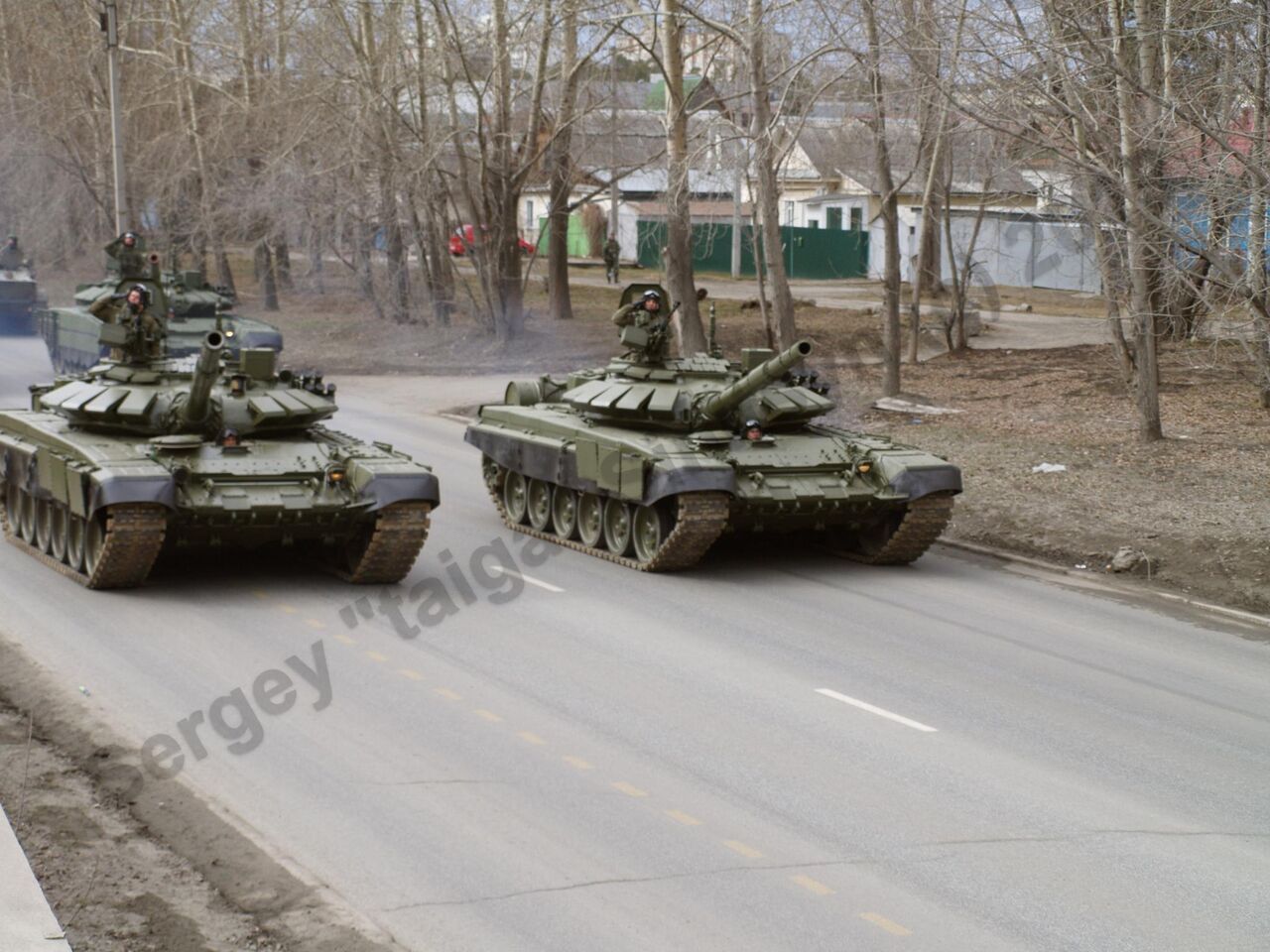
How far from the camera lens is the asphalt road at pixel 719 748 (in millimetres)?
7887

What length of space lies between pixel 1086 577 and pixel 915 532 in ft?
5.60

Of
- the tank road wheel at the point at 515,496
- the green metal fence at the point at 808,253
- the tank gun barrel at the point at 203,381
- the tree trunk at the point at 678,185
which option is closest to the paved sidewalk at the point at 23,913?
the tank gun barrel at the point at 203,381

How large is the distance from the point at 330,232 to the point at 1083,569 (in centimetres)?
2482

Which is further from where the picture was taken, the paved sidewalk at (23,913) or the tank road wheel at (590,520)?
the tank road wheel at (590,520)

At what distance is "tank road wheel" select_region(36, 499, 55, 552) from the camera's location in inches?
608

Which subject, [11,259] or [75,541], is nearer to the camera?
[75,541]

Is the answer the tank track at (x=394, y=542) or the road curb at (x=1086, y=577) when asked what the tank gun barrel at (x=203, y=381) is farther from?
the road curb at (x=1086, y=577)

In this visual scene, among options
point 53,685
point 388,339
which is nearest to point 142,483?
point 53,685

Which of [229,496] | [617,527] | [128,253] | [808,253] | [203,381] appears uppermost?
[808,253]

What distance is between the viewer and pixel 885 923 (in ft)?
25.2

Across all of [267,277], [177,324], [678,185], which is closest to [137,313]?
[678,185]

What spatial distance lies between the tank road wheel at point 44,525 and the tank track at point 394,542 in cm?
288

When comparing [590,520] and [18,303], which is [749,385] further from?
[18,303]

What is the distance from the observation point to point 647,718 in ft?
35.5
